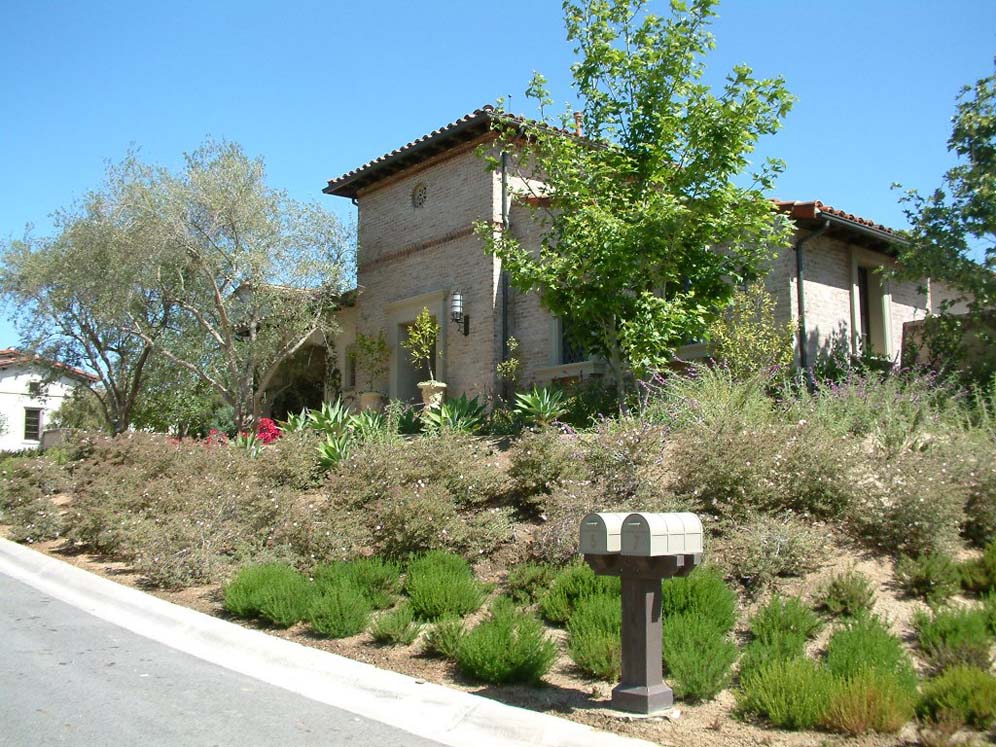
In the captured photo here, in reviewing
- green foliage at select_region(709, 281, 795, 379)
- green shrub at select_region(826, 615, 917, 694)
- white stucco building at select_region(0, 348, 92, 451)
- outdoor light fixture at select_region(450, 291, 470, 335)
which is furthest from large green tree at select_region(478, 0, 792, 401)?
white stucco building at select_region(0, 348, 92, 451)

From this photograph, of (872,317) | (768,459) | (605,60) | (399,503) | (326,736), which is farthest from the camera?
(872,317)

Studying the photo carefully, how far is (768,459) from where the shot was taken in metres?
8.25

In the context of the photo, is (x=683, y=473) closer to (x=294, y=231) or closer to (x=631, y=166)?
(x=631, y=166)

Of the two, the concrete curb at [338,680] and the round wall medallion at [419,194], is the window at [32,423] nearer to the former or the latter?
the round wall medallion at [419,194]

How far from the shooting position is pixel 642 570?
17.7 ft

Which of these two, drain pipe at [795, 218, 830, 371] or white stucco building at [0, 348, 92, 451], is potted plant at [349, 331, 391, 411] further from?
white stucco building at [0, 348, 92, 451]

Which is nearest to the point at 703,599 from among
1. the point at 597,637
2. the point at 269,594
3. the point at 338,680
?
the point at 597,637

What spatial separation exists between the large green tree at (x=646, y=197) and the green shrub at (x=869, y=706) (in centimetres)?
841

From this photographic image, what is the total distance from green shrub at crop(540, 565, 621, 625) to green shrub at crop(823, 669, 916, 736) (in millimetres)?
2276

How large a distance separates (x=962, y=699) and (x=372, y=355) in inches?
669

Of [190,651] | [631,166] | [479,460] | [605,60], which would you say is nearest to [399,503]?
[479,460]

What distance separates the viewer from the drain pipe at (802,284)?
1603 cm

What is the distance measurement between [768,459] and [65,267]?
1739 centimetres

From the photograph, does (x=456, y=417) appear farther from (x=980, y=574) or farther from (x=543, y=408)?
(x=980, y=574)
